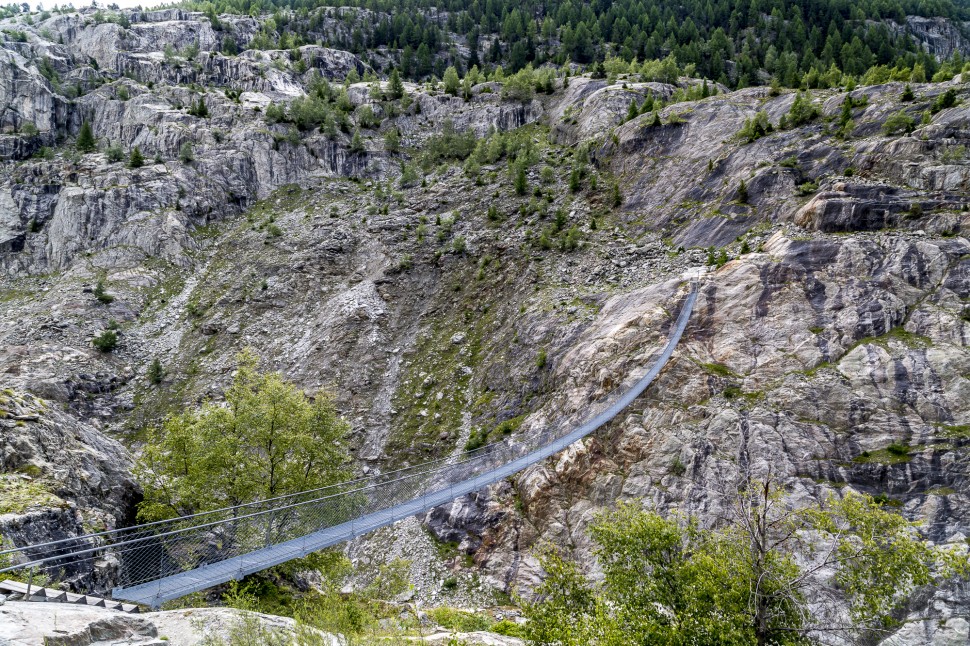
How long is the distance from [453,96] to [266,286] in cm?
4002

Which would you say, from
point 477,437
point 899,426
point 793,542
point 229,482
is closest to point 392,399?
point 477,437

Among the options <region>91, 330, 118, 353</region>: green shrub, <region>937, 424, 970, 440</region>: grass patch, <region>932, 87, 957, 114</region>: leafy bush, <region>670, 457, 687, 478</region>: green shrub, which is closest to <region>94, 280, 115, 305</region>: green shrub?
<region>91, 330, 118, 353</region>: green shrub

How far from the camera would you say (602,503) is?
Result: 22188 mm

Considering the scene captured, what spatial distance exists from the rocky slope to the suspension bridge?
208cm

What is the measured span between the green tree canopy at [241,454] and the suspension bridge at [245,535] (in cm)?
176

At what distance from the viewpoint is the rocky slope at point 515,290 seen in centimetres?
2030

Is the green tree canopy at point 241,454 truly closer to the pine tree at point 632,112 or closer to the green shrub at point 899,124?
the green shrub at point 899,124

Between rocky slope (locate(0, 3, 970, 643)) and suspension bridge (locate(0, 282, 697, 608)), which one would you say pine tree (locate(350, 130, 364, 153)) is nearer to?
rocky slope (locate(0, 3, 970, 643))

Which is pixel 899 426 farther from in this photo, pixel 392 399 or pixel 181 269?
pixel 181 269

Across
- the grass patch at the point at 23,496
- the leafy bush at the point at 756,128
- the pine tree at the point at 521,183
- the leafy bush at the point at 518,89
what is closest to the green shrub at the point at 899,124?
the leafy bush at the point at 756,128

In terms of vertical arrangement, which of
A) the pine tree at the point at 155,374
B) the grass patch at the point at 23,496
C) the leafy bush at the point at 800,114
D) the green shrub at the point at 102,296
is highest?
the leafy bush at the point at 800,114

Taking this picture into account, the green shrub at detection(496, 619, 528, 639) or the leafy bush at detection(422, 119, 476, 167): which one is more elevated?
the leafy bush at detection(422, 119, 476, 167)

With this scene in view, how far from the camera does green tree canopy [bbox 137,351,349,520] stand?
18969 millimetres

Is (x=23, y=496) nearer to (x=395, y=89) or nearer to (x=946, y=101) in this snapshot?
(x=946, y=101)
